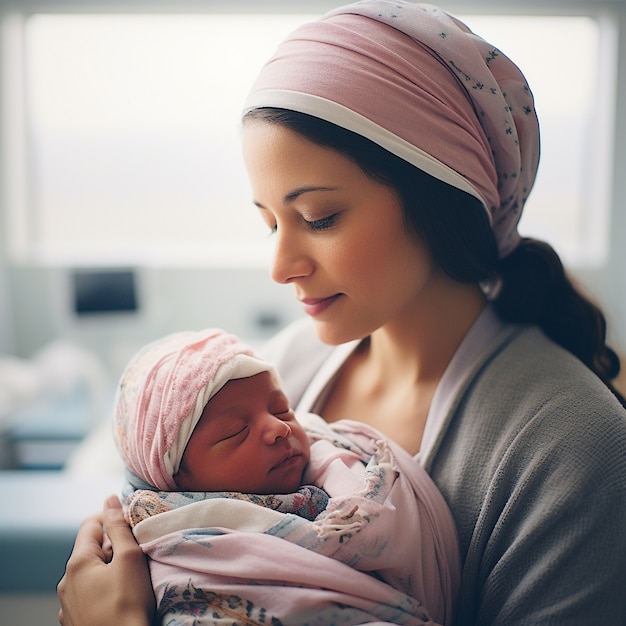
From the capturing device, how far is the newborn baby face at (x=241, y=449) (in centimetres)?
→ 93

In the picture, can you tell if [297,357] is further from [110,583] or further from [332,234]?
[110,583]

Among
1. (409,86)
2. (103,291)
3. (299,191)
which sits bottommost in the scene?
(103,291)

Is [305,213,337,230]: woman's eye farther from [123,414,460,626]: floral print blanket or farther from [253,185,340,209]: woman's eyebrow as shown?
[123,414,460,626]: floral print blanket

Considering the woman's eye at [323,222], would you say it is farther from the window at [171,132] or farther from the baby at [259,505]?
the window at [171,132]

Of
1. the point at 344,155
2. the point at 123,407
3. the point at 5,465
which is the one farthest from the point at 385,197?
the point at 5,465

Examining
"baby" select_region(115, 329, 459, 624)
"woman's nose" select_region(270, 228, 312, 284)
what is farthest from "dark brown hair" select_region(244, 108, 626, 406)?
"baby" select_region(115, 329, 459, 624)

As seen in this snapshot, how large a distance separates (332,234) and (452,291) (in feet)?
0.87

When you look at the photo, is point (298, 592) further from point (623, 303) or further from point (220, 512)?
point (623, 303)

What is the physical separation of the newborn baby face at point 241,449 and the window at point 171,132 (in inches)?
86.9

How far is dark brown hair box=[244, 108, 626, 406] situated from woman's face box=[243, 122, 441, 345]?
0.02 metres

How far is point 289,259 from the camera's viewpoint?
101 centimetres

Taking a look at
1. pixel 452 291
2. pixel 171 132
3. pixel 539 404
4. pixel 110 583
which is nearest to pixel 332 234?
pixel 452 291

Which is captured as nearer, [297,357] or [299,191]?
[299,191]

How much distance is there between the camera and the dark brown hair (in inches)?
37.5
